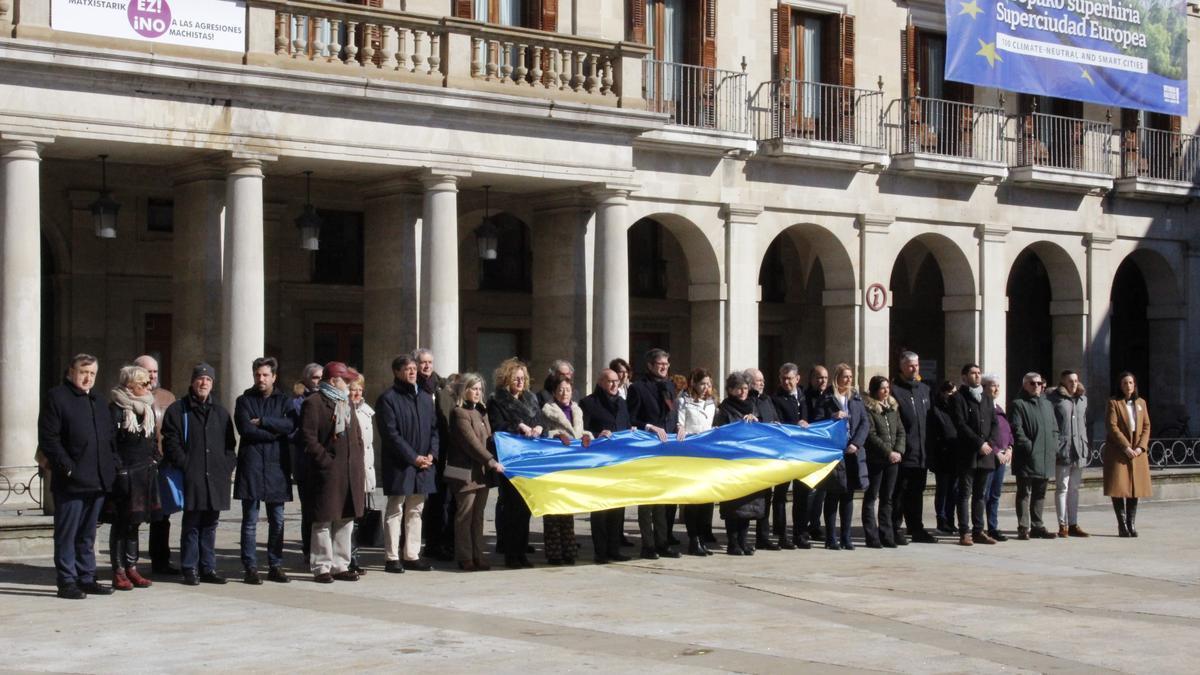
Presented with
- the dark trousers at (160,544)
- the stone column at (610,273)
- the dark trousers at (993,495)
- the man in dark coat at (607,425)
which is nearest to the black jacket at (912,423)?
the dark trousers at (993,495)

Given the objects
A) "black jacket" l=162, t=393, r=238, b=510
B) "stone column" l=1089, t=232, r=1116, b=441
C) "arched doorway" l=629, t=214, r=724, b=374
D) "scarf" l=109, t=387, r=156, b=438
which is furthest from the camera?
"stone column" l=1089, t=232, r=1116, b=441

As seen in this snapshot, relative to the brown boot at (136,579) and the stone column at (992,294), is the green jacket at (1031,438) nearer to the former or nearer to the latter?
the brown boot at (136,579)

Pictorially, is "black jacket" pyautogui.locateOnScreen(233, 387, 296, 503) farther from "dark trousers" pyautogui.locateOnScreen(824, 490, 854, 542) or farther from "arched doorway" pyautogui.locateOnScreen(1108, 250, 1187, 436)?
"arched doorway" pyautogui.locateOnScreen(1108, 250, 1187, 436)

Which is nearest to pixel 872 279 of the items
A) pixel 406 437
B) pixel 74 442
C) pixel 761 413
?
pixel 761 413

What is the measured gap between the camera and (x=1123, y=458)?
18812 mm

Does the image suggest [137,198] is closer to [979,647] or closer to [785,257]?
[785,257]

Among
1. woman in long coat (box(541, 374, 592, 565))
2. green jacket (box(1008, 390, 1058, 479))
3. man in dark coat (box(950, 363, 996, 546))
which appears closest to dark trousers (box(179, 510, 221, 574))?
woman in long coat (box(541, 374, 592, 565))

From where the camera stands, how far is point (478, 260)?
91.8 ft

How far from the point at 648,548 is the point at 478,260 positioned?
12.7 metres

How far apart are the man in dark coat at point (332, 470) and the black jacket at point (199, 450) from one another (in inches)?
25.5

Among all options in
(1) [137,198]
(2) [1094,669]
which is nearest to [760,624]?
(2) [1094,669]

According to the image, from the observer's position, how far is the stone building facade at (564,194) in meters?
21.1

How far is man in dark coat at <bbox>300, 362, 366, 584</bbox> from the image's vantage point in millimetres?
13773

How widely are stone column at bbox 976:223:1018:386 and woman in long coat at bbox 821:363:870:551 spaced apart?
14332mm
